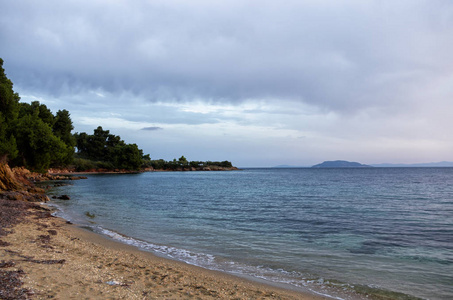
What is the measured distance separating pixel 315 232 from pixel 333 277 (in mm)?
7163

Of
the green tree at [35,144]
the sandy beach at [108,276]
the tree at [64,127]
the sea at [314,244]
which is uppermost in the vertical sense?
the tree at [64,127]

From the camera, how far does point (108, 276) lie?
26.4ft

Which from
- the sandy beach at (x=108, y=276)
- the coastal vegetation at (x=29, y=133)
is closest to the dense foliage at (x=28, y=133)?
the coastal vegetation at (x=29, y=133)

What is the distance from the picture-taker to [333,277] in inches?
373

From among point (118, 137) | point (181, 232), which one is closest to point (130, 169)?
point (118, 137)

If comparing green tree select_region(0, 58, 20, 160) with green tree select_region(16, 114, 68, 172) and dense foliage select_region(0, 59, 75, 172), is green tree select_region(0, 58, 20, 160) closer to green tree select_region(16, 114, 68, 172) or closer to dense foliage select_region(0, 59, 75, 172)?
dense foliage select_region(0, 59, 75, 172)

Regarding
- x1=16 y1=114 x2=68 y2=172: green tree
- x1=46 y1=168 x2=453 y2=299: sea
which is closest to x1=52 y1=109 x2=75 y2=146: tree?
x1=16 y1=114 x2=68 y2=172: green tree

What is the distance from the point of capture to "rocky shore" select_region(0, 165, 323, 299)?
661 cm

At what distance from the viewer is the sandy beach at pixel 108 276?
22.2ft

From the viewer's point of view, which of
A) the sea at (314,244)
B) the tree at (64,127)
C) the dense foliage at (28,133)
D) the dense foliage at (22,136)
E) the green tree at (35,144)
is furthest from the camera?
the tree at (64,127)

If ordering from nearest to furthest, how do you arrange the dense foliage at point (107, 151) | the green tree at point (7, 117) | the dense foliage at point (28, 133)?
the green tree at point (7, 117) → the dense foliage at point (28, 133) → the dense foliage at point (107, 151)

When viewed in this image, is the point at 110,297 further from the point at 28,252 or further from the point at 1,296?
the point at 28,252

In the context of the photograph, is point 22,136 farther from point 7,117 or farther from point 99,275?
point 99,275

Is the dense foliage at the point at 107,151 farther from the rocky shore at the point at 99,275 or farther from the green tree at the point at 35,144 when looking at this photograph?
the rocky shore at the point at 99,275
